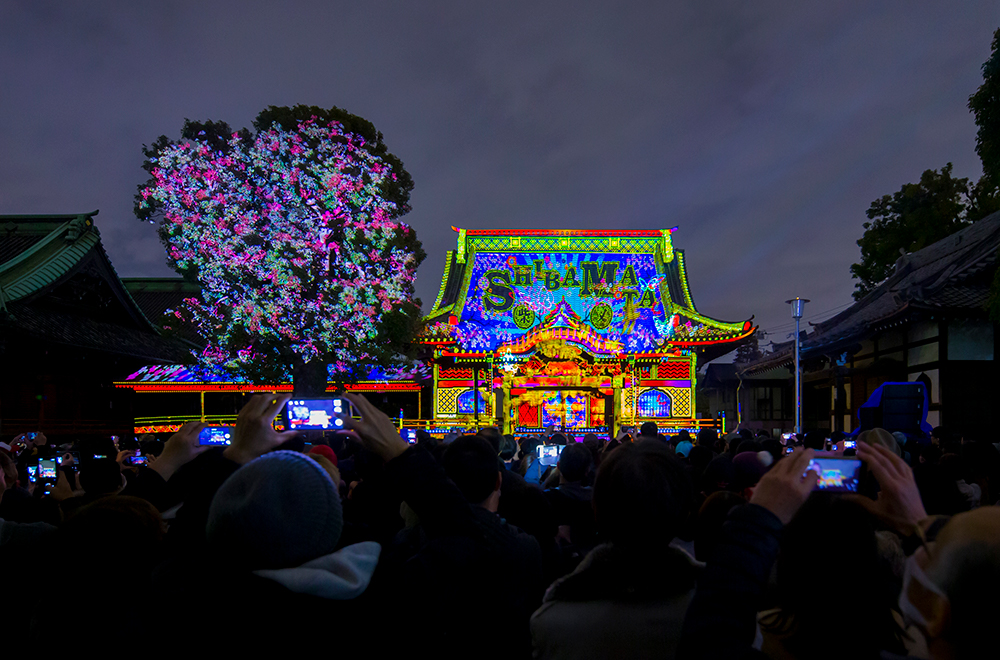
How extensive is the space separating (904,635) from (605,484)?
84 cm

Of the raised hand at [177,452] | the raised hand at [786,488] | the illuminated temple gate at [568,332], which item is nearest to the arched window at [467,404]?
the illuminated temple gate at [568,332]

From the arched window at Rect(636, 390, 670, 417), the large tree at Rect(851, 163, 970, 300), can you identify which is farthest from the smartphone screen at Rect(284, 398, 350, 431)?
the large tree at Rect(851, 163, 970, 300)

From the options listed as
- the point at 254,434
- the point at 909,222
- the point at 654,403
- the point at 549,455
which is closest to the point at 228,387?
the point at 654,403

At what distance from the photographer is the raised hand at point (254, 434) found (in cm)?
227

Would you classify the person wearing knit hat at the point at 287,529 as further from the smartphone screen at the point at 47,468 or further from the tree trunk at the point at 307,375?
the tree trunk at the point at 307,375

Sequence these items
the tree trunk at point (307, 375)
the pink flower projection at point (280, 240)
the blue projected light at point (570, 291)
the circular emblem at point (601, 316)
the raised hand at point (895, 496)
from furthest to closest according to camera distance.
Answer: the blue projected light at point (570, 291)
the circular emblem at point (601, 316)
the tree trunk at point (307, 375)
the pink flower projection at point (280, 240)
the raised hand at point (895, 496)

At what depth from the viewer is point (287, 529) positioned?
1555 mm

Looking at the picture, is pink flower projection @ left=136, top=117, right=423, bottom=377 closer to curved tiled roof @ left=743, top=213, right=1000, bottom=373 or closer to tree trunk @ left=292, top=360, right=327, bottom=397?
tree trunk @ left=292, top=360, right=327, bottom=397

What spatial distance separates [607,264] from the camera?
27.4m

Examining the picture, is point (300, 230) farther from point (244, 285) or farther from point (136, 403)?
point (136, 403)

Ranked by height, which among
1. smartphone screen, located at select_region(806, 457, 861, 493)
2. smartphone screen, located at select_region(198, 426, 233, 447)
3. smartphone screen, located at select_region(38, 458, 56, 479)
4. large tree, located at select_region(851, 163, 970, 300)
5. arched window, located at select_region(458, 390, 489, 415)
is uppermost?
large tree, located at select_region(851, 163, 970, 300)

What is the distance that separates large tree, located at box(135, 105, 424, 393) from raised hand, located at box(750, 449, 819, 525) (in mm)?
16219

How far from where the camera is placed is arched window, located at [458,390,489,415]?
24.6 m

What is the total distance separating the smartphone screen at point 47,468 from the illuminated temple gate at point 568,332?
648 inches
